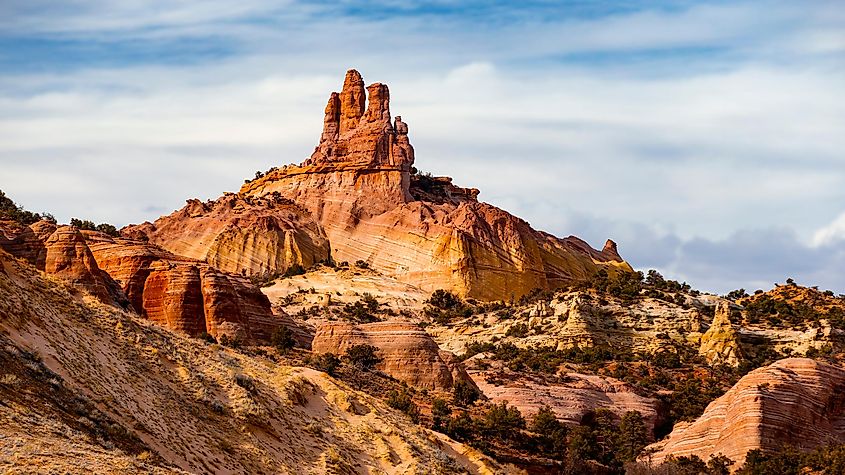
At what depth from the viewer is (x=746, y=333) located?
102m

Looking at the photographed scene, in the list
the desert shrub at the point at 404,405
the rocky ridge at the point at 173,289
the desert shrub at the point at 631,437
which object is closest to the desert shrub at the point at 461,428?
the desert shrub at the point at 404,405

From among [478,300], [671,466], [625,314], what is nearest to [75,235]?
[671,466]

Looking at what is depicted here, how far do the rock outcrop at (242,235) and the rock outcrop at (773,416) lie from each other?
6791 cm

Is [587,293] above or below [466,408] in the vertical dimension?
above

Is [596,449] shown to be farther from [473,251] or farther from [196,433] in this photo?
[473,251]

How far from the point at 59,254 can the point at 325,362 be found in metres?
14.4

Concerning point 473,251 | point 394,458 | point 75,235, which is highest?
point 473,251

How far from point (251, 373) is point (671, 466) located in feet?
66.6

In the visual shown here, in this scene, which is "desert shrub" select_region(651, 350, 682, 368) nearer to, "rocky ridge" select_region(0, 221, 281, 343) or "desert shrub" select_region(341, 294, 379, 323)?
"desert shrub" select_region(341, 294, 379, 323)

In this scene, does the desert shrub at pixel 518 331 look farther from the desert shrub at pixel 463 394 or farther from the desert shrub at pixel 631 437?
the desert shrub at pixel 463 394

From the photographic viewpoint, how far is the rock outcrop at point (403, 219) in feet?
444

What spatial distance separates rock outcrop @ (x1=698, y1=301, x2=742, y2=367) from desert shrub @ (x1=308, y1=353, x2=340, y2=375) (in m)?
32.6

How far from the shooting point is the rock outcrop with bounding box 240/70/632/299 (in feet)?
444

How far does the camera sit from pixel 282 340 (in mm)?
72438
